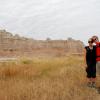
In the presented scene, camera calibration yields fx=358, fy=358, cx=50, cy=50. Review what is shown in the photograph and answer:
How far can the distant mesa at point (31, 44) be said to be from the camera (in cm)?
9501

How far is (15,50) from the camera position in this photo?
92.1m

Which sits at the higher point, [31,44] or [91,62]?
[31,44]

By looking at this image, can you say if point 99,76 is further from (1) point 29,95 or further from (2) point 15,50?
(2) point 15,50

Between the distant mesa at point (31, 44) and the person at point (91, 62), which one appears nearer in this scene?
the person at point (91, 62)

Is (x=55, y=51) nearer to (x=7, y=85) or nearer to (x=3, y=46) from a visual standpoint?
(x=3, y=46)

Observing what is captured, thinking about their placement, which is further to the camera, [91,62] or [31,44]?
[31,44]

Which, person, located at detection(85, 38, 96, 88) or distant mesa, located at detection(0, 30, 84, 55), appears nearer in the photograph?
person, located at detection(85, 38, 96, 88)

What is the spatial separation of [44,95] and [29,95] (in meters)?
0.38

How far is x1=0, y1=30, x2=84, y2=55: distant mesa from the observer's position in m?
95.0

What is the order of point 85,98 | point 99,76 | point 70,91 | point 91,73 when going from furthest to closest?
point 99,76 → point 91,73 → point 70,91 → point 85,98

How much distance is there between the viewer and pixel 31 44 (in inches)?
3989

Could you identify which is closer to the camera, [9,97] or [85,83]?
[9,97]

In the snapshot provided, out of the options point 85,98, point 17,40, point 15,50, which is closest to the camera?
point 85,98

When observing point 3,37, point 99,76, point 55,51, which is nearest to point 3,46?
point 3,37
